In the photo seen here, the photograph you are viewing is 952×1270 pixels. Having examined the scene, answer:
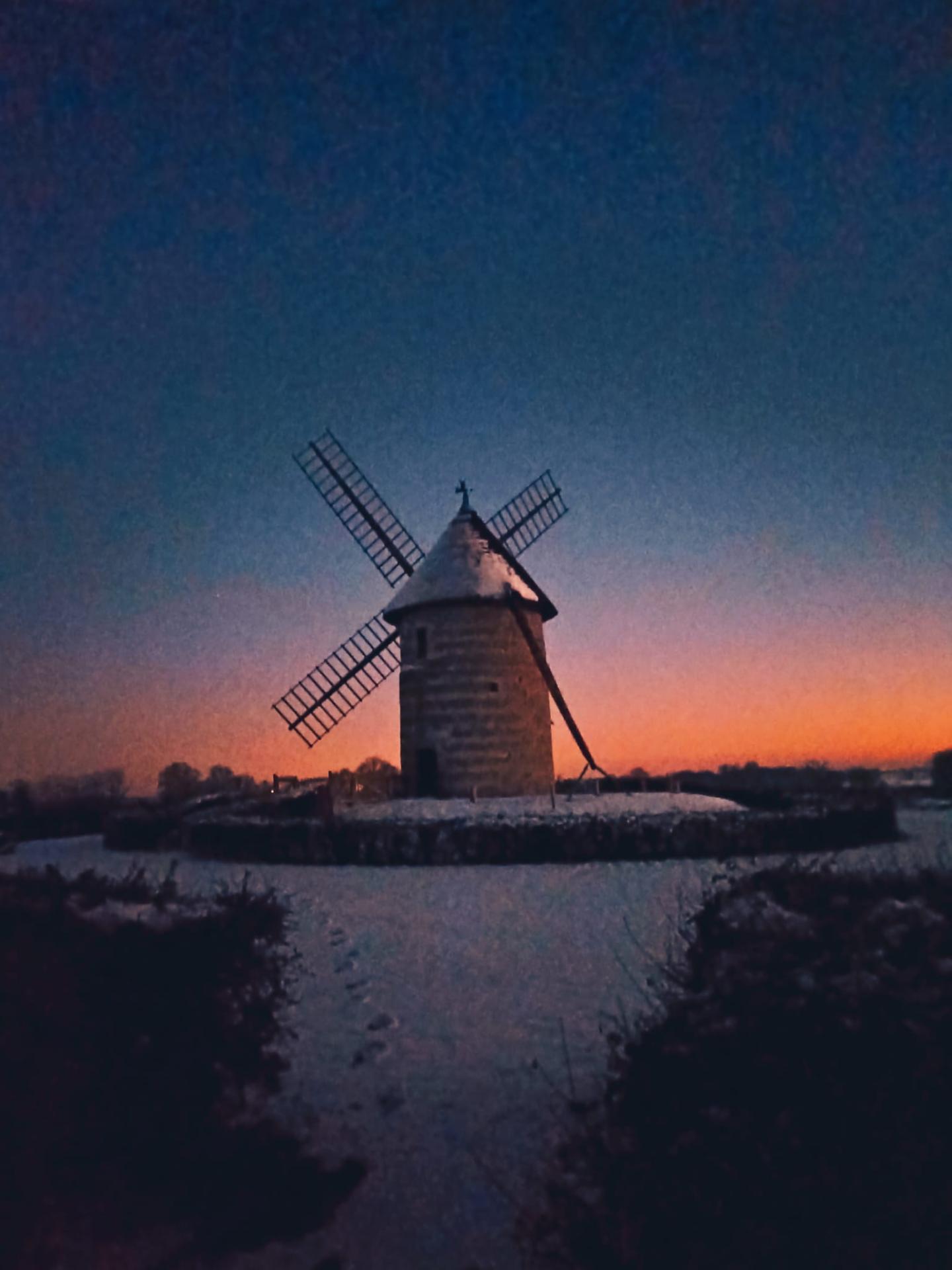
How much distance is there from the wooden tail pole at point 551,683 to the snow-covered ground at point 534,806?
3.62ft

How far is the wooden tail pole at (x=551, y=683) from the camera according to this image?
21.2 metres

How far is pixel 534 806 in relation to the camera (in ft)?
60.3

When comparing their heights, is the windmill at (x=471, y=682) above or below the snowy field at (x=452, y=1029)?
above

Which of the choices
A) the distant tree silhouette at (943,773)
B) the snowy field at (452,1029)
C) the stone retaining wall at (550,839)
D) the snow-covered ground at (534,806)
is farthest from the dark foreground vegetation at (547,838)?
the distant tree silhouette at (943,773)

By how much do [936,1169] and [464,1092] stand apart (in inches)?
134

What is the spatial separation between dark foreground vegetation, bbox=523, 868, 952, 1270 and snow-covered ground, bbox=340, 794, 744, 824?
1175 cm

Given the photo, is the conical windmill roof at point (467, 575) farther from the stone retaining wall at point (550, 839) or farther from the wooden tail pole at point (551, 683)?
the stone retaining wall at point (550, 839)

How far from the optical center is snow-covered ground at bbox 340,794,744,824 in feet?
55.9

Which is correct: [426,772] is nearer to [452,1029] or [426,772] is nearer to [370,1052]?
[452,1029]

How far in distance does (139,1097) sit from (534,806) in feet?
48.2

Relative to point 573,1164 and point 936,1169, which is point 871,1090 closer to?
point 936,1169

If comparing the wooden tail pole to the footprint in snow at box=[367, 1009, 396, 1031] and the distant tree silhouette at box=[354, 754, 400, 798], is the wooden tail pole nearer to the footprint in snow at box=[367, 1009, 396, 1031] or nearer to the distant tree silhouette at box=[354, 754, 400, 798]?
the distant tree silhouette at box=[354, 754, 400, 798]

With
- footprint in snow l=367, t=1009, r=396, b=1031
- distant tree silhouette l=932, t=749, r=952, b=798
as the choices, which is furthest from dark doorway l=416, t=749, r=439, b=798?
distant tree silhouette l=932, t=749, r=952, b=798

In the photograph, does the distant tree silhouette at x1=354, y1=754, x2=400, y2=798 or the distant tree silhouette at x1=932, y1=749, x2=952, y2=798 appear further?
the distant tree silhouette at x1=932, y1=749, x2=952, y2=798
